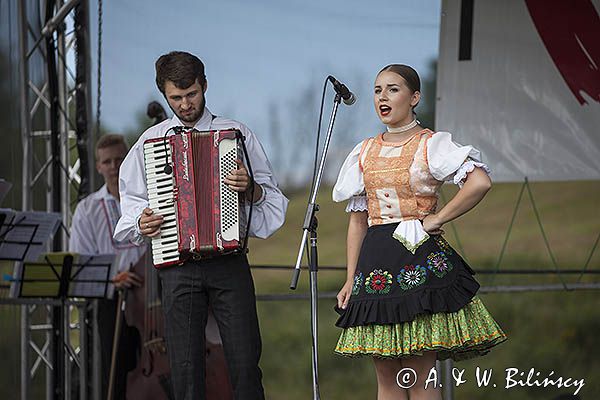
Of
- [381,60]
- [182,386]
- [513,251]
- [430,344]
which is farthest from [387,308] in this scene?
[513,251]

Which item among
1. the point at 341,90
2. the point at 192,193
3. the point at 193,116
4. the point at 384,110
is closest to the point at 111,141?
the point at 193,116

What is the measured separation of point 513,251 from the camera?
8.57 metres

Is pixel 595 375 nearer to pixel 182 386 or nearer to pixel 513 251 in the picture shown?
pixel 513 251

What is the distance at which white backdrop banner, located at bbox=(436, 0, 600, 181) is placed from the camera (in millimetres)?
5488

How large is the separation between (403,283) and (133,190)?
3.80 ft

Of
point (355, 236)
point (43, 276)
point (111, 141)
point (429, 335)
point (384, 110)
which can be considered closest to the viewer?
point (429, 335)

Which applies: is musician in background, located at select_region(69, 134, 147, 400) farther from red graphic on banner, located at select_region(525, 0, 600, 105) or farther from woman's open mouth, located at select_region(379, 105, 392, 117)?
red graphic on banner, located at select_region(525, 0, 600, 105)

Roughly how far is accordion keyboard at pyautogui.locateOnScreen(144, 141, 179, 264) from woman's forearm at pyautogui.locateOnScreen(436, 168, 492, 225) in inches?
39.4

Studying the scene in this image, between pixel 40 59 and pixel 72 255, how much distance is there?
1531 millimetres

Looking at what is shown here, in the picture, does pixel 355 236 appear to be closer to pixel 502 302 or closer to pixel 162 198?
pixel 162 198

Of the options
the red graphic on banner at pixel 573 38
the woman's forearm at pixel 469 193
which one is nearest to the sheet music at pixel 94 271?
the woman's forearm at pixel 469 193

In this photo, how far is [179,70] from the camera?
3.74 meters

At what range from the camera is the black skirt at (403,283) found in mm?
3414

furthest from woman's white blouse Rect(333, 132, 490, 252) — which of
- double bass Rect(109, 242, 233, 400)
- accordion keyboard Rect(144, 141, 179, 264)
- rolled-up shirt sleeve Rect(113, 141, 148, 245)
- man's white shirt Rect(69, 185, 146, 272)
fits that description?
man's white shirt Rect(69, 185, 146, 272)
